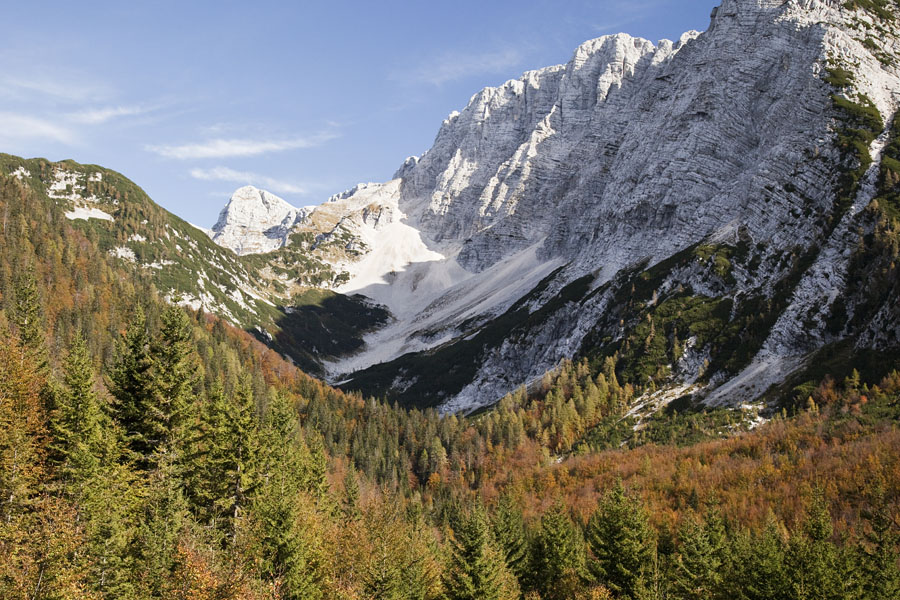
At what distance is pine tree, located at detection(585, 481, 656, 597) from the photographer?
5050cm

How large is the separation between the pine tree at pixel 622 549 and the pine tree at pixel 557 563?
8251 millimetres

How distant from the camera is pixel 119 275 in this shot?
15850 centimetres

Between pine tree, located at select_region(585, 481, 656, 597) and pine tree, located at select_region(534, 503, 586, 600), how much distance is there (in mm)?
8251

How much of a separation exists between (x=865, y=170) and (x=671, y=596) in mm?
192147

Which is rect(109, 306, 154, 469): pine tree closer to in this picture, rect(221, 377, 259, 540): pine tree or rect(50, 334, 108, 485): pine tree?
rect(50, 334, 108, 485): pine tree

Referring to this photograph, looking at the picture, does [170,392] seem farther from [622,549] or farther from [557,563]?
[557,563]

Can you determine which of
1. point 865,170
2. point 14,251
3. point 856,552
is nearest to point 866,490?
point 856,552

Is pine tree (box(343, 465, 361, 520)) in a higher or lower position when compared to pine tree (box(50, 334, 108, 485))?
lower

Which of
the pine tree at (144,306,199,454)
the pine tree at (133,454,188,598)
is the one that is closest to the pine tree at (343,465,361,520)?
the pine tree at (144,306,199,454)

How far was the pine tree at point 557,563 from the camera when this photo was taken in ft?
199

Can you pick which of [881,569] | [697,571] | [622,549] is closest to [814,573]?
[697,571]

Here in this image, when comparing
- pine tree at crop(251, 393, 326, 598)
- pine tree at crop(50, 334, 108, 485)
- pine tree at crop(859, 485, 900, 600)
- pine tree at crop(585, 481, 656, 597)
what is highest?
pine tree at crop(50, 334, 108, 485)

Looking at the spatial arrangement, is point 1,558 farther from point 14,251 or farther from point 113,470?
point 14,251

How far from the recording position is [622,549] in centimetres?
5075
